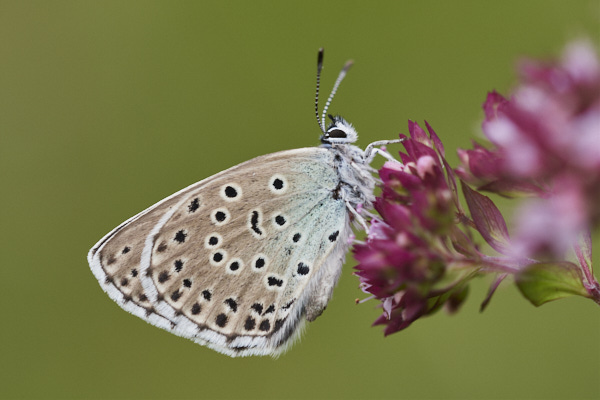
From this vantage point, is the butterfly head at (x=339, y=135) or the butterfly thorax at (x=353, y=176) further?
the butterfly head at (x=339, y=135)

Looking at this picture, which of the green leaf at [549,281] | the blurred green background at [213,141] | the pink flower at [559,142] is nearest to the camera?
the pink flower at [559,142]

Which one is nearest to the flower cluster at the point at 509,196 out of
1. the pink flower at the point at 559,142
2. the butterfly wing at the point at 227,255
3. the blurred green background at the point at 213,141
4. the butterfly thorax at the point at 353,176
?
the pink flower at the point at 559,142

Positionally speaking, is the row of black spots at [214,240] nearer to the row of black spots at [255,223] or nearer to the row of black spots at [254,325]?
the row of black spots at [255,223]

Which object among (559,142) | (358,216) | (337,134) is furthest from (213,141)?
(559,142)

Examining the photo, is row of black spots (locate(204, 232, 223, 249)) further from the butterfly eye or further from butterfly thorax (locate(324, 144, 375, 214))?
the butterfly eye

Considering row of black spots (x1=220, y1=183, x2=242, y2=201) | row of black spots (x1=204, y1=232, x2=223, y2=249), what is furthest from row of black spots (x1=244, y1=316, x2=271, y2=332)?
row of black spots (x1=220, y1=183, x2=242, y2=201)

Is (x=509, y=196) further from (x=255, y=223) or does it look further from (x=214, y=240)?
(x=214, y=240)
